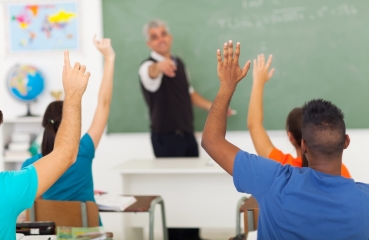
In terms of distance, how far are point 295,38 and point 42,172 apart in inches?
143

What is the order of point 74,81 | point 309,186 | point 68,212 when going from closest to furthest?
1. point 309,186
2. point 74,81
3. point 68,212

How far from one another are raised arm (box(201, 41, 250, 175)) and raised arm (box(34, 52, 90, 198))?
0.43m

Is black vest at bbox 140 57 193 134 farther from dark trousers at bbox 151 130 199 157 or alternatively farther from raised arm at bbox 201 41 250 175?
raised arm at bbox 201 41 250 175

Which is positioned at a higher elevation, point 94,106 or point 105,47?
point 105,47

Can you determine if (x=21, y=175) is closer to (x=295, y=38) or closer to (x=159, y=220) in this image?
(x=159, y=220)

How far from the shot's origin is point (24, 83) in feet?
16.8

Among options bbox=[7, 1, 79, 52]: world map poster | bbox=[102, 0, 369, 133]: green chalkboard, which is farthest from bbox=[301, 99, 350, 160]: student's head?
bbox=[7, 1, 79, 52]: world map poster

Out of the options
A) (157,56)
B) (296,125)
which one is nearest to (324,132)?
(296,125)

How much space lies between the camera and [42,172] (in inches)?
60.6

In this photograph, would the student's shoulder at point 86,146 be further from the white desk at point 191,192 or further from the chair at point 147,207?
the white desk at point 191,192

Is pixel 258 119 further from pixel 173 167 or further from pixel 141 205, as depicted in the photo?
pixel 173 167

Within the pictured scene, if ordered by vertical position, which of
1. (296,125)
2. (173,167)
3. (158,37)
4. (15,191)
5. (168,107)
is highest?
(158,37)

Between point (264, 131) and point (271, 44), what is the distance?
7.44 feet

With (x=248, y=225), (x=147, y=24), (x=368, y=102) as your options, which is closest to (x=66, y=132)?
(x=248, y=225)
